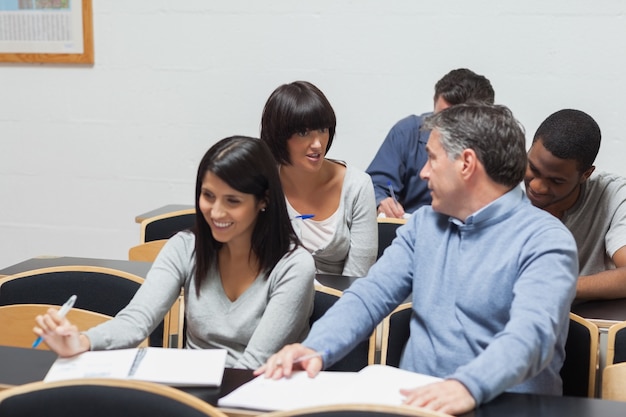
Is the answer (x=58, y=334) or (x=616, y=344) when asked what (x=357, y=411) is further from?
(x=616, y=344)

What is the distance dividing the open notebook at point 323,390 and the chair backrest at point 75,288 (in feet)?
2.59

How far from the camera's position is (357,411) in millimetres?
1173

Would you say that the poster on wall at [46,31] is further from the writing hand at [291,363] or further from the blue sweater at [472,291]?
the writing hand at [291,363]

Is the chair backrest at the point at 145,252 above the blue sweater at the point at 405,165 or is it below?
below

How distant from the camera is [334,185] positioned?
274cm

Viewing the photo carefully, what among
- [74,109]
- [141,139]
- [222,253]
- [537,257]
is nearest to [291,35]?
[141,139]

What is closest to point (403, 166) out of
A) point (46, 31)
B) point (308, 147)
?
point (308, 147)

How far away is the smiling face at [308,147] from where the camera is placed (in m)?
2.63

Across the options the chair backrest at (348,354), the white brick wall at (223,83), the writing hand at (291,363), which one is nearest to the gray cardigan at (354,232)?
the chair backrest at (348,354)

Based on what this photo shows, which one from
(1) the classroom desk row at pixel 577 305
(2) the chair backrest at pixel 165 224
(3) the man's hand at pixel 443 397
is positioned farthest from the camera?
(2) the chair backrest at pixel 165 224

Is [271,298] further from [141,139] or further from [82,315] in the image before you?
[141,139]

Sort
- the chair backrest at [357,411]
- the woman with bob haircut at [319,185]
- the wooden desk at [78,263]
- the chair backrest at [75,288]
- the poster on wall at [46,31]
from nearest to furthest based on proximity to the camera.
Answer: the chair backrest at [357,411] → the chair backrest at [75,288] → the wooden desk at [78,263] → the woman with bob haircut at [319,185] → the poster on wall at [46,31]

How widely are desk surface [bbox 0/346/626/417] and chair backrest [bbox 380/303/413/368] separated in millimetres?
540

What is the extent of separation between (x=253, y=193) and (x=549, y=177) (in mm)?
950
